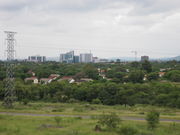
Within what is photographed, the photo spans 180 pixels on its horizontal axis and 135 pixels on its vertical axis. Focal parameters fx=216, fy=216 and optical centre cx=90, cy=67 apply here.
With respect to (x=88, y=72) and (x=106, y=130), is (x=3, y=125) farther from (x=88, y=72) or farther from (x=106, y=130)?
(x=88, y=72)

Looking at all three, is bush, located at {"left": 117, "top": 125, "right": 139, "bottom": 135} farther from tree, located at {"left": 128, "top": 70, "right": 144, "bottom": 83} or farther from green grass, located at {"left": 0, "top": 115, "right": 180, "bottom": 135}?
tree, located at {"left": 128, "top": 70, "right": 144, "bottom": 83}

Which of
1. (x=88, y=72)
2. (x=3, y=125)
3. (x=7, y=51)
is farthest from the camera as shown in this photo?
(x=88, y=72)

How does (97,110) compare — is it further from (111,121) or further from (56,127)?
(111,121)

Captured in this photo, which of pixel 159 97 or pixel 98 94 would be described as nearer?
pixel 159 97

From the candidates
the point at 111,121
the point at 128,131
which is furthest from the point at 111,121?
the point at 128,131

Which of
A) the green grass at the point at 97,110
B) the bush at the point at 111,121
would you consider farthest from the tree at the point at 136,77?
the bush at the point at 111,121

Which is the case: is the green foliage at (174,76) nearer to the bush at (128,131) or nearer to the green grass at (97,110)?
the green grass at (97,110)

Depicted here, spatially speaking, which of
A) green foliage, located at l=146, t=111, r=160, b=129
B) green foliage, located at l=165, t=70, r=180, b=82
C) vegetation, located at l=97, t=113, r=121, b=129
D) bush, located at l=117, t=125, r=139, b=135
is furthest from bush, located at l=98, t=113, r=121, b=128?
green foliage, located at l=165, t=70, r=180, b=82

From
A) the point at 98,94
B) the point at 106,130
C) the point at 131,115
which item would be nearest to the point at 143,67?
the point at 98,94
